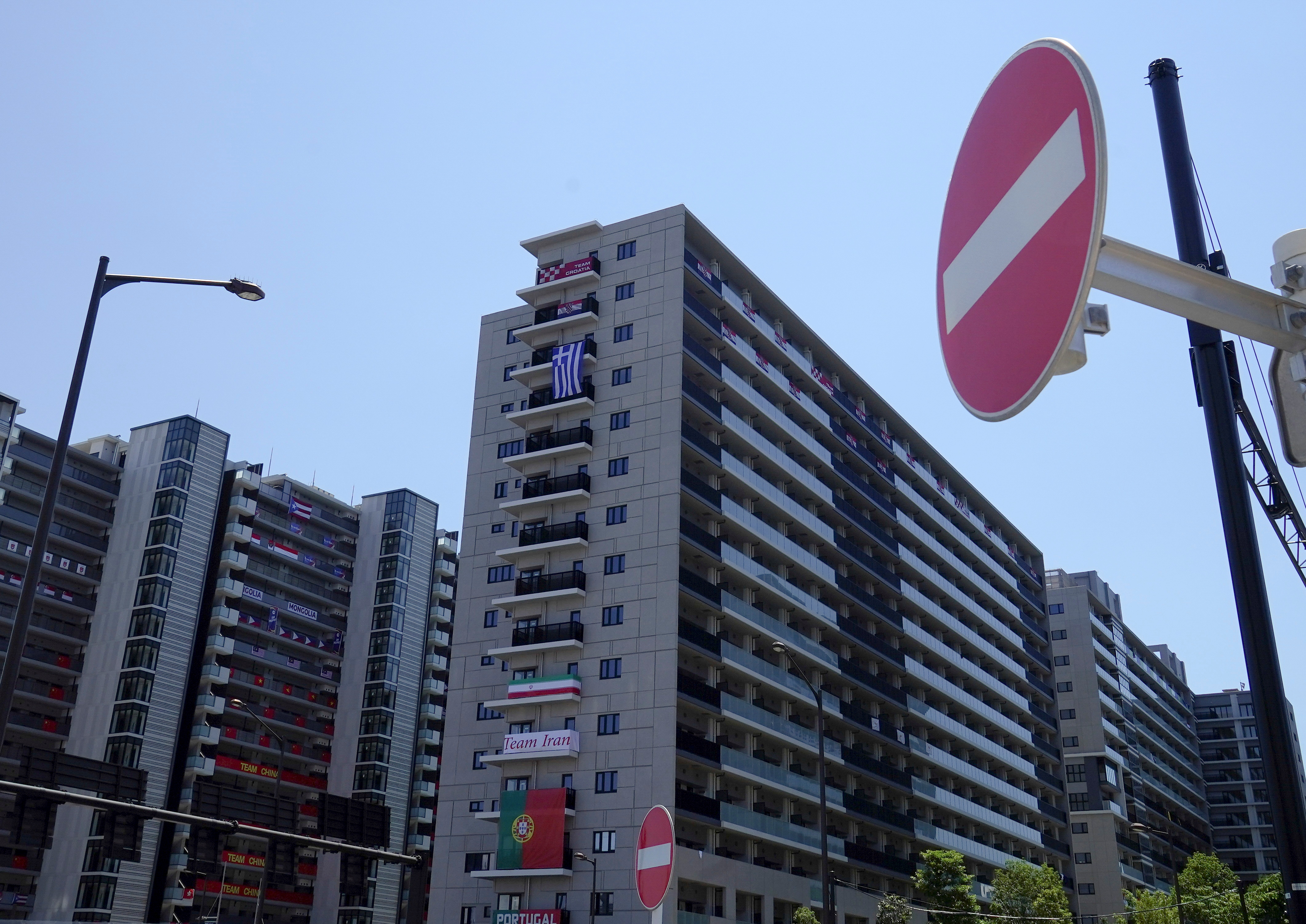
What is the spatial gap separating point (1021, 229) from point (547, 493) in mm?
72593

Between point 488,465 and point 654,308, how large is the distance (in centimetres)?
1572

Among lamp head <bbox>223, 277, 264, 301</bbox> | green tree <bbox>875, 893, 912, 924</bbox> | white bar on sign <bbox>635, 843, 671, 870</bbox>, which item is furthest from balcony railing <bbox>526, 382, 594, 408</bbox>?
white bar on sign <bbox>635, 843, 671, 870</bbox>

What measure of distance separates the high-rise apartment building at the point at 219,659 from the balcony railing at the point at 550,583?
939 inches

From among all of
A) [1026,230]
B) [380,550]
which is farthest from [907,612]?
[1026,230]

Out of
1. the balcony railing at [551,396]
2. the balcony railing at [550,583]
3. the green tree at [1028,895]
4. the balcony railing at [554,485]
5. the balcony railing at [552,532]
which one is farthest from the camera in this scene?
the balcony railing at [551,396]

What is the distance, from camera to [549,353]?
79812 millimetres

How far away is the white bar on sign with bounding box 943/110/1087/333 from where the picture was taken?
339 cm

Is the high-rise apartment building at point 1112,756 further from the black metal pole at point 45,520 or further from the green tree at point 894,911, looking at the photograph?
the black metal pole at point 45,520

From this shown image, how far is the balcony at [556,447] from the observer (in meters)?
75.6

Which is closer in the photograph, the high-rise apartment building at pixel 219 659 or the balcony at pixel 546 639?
the balcony at pixel 546 639

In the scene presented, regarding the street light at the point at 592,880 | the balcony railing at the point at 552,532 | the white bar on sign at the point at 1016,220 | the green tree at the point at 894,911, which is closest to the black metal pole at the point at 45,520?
the white bar on sign at the point at 1016,220

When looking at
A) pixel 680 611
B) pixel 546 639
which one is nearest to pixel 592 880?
pixel 546 639

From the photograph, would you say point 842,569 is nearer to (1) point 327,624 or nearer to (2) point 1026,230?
(1) point 327,624

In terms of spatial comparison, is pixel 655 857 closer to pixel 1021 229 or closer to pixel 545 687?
pixel 1021 229
